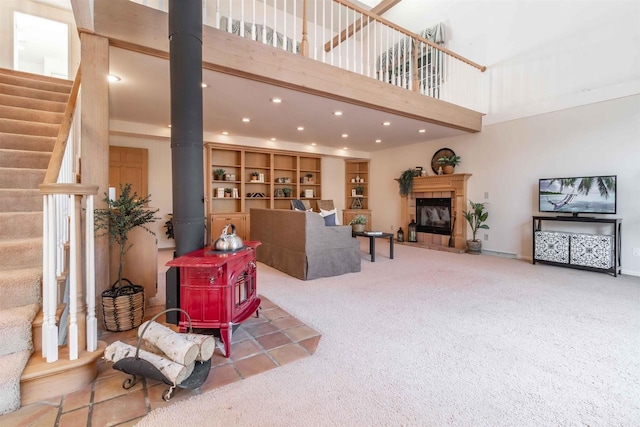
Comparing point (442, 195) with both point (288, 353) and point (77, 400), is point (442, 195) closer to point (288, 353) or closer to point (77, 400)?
point (288, 353)

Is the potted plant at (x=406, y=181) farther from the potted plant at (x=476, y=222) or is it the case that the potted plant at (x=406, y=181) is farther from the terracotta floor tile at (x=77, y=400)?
the terracotta floor tile at (x=77, y=400)

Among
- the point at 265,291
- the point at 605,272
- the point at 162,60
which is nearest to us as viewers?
the point at 162,60

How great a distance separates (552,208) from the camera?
4.71 meters

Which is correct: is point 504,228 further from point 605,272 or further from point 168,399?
point 168,399

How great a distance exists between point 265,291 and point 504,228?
15.2 feet

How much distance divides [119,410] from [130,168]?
5.59m

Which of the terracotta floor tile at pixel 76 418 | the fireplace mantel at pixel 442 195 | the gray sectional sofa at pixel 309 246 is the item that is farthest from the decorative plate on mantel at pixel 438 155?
the terracotta floor tile at pixel 76 418

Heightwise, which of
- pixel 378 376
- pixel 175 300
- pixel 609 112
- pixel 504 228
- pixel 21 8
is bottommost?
pixel 378 376

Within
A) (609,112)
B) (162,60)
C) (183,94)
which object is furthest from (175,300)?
(609,112)

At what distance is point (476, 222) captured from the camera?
588 cm

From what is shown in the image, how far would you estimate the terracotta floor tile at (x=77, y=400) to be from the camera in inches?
56.7

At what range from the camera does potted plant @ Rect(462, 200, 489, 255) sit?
570 centimetres

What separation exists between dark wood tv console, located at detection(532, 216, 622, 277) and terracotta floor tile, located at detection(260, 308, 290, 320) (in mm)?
4259

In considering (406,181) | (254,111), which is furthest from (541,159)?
(254,111)
